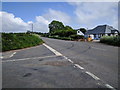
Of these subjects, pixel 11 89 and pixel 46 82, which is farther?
pixel 46 82

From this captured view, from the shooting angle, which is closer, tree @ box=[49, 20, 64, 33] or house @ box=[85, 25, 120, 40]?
house @ box=[85, 25, 120, 40]

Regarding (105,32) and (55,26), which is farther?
(55,26)

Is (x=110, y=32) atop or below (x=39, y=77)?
atop

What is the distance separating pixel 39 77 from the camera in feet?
18.1

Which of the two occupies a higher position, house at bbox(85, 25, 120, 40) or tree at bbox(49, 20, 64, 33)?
tree at bbox(49, 20, 64, 33)

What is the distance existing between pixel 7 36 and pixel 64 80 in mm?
16170

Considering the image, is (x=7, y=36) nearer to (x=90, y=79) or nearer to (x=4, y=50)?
(x=4, y=50)

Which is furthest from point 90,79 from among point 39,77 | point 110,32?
point 110,32

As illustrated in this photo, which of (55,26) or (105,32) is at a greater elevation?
(55,26)

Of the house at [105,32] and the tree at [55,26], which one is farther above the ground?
the tree at [55,26]

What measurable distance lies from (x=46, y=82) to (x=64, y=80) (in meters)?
0.64

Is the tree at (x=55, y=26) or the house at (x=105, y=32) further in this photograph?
the tree at (x=55, y=26)

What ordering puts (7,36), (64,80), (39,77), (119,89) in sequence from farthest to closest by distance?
(7,36)
(39,77)
(64,80)
(119,89)

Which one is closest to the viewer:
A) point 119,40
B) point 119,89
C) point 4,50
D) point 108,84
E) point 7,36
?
point 119,89
